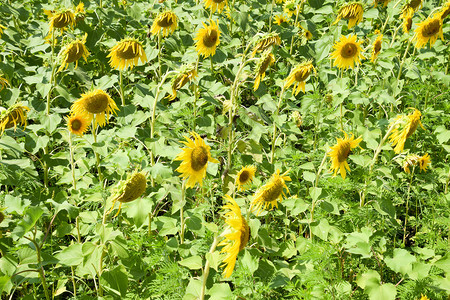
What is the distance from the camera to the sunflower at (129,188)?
5.35ft

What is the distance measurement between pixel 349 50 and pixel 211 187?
1.51 meters

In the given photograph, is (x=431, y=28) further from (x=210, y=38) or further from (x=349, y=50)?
(x=210, y=38)

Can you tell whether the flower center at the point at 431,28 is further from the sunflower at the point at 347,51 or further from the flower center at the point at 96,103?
the flower center at the point at 96,103

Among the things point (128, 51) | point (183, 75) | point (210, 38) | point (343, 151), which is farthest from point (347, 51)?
point (128, 51)

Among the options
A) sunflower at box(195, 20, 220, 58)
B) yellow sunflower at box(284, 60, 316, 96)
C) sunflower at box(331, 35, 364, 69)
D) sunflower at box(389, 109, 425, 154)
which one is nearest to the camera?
sunflower at box(389, 109, 425, 154)

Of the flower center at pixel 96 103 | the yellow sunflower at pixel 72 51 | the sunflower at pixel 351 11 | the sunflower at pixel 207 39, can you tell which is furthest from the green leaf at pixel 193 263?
the sunflower at pixel 351 11

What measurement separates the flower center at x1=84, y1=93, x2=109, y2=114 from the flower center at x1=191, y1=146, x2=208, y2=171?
726 millimetres

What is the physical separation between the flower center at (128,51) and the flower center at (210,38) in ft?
1.75

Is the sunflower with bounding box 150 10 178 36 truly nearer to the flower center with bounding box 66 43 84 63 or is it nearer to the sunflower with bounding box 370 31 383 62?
the flower center with bounding box 66 43 84 63

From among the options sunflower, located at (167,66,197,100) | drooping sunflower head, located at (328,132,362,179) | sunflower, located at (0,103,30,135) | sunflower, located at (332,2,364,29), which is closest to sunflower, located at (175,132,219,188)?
sunflower, located at (167,66,197,100)

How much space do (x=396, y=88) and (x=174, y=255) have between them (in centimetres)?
213

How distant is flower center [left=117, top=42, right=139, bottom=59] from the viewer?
2375mm

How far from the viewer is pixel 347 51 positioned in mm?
2918

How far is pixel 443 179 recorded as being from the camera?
2812 mm
